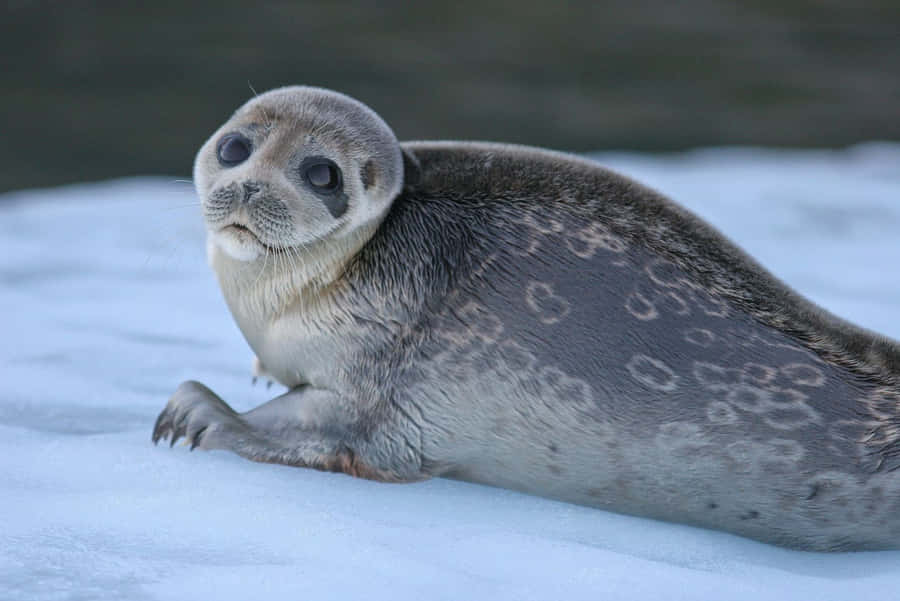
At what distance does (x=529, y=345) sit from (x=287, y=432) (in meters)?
0.60

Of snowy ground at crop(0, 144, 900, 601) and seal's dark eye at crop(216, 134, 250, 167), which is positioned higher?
seal's dark eye at crop(216, 134, 250, 167)

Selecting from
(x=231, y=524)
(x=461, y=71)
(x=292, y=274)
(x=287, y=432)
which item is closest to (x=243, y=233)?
(x=292, y=274)

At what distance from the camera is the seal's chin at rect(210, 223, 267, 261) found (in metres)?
2.74

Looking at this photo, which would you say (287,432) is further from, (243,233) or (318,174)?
(318,174)

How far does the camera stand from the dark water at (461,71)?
8.73m

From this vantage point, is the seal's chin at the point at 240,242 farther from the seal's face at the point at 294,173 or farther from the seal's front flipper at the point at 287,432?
the seal's front flipper at the point at 287,432

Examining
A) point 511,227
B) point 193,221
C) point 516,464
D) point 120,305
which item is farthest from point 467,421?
point 193,221

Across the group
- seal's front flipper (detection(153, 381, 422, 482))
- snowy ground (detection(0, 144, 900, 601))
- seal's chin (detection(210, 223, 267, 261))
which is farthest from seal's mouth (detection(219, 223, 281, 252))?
snowy ground (detection(0, 144, 900, 601))

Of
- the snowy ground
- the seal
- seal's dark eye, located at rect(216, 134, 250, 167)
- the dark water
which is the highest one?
the dark water

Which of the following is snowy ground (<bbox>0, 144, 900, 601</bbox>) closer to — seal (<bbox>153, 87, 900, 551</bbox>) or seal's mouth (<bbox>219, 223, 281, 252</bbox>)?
seal (<bbox>153, 87, 900, 551</bbox>)

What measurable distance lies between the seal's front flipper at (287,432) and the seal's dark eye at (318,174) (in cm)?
48

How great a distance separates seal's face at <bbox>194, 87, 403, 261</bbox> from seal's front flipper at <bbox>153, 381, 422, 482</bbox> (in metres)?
0.37

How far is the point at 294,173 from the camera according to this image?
2754 mm

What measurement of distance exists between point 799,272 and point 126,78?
20.2 ft
